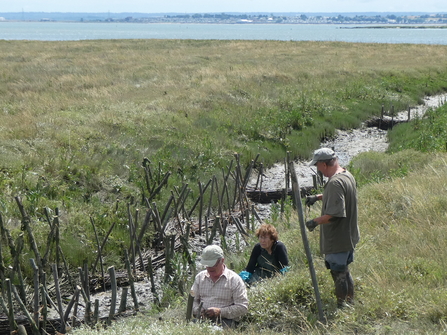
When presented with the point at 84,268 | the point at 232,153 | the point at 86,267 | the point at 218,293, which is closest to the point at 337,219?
the point at 218,293

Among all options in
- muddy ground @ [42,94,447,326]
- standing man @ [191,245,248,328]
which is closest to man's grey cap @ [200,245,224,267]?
standing man @ [191,245,248,328]

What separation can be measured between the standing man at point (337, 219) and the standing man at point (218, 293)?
963mm

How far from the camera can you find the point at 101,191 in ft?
39.9

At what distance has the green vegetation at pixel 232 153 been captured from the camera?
6.16m

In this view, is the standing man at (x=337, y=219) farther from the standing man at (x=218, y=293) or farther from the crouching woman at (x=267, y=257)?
the crouching woman at (x=267, y=257)

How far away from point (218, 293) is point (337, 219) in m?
1.45

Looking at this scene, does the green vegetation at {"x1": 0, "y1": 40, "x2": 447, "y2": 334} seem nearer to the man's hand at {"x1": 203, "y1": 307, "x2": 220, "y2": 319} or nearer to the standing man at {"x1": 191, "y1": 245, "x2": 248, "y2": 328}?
the standing man at {"x1": 191, "y1": 245, "x2": 248, "y2": 328}

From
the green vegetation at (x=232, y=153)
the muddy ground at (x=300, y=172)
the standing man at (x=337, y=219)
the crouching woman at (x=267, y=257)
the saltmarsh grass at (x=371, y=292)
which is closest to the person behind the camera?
the standing man at (x=337, y=219)

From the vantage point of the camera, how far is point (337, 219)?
18.5ft

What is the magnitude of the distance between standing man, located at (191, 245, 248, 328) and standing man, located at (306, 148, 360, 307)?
0.96 m

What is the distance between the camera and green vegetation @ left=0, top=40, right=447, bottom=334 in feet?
20.2

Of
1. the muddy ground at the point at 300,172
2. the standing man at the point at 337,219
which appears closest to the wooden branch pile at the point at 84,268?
the muddy ground at the point at 300,172

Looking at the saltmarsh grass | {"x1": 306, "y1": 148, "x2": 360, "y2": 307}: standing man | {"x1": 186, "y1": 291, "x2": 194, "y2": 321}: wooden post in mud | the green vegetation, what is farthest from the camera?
the green vegetation

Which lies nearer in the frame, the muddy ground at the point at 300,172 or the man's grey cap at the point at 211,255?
the man's grey cap at the point at 211,255
